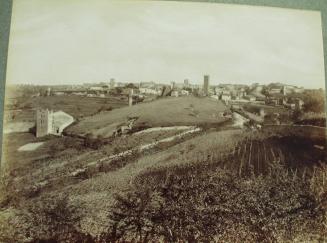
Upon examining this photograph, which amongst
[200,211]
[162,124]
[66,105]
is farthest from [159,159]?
[66,105]

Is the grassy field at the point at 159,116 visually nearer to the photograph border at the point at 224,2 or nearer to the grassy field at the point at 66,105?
the grassy field at the point at 66,105

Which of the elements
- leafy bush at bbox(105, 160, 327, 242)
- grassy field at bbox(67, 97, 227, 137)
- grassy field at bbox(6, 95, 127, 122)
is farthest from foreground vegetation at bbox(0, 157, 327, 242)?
grassy field at bbox(6, 95, 127, 122)

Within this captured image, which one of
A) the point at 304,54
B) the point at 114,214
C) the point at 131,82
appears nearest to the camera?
the point at 114,214

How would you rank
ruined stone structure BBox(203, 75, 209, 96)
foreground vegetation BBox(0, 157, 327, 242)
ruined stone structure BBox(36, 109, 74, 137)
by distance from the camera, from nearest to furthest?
1. foreground vegetation BBox(0, 157, 327, 242)
2. ruined stone structure BBox(36, 109, 74, 137)
3. ruined stone structure BBox(203, 75, 209, 96)

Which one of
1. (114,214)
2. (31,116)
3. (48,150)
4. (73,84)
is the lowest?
(114,214)

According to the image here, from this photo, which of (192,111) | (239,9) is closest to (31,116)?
(192,111)

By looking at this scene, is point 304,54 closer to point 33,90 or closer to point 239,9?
point 239,9

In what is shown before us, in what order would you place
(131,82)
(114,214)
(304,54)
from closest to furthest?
(114,214) → (131,82) → (304,54)

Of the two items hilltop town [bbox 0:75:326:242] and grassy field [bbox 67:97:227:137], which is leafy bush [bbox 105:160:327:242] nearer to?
hilltop town [bbox 0:75:326:242]

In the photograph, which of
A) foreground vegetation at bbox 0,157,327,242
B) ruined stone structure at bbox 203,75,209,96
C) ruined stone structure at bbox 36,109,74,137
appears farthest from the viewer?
ruined stone structure at bbox 203,75,209,96
